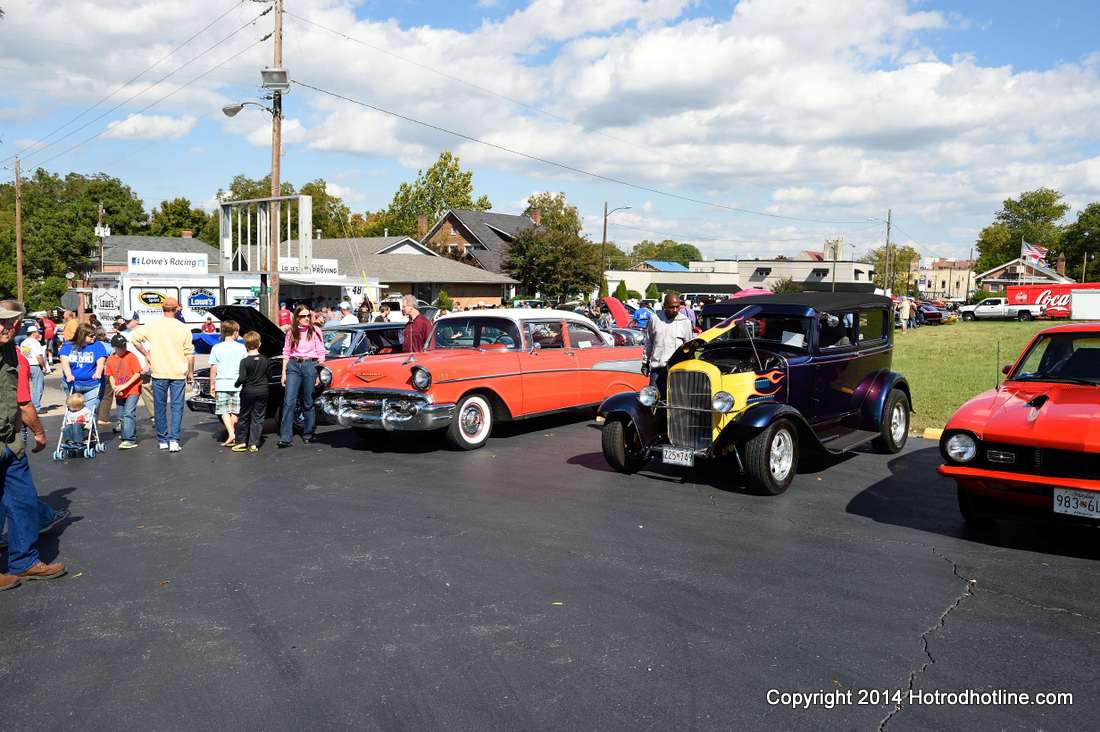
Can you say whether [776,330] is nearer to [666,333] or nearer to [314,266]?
[666,333]

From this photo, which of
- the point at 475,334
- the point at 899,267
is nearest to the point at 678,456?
the point at 475,334

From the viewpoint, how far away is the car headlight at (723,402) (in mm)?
7691

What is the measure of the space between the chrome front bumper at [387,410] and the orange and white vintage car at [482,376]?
1cm

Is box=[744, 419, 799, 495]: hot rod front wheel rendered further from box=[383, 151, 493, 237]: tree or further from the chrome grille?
box=[383, 151, 493, 237]: tree

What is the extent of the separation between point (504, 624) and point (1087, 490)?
3946mm

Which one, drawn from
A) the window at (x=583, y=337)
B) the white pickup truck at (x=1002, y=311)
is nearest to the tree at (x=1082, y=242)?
the white pickup truck at (x=1002, y=311)

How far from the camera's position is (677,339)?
9.76 meters

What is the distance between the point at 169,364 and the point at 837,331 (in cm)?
796

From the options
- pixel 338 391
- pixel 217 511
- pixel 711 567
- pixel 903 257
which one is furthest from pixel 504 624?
Answer: pixel 903 257

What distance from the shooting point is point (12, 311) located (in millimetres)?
5281

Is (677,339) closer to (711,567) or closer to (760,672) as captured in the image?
(711,567)

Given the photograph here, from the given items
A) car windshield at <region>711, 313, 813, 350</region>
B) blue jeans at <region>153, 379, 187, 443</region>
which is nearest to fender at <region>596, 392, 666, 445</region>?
car windshield at <region>711, 313, 813, 350</region>

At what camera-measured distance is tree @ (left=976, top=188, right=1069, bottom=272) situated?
116m

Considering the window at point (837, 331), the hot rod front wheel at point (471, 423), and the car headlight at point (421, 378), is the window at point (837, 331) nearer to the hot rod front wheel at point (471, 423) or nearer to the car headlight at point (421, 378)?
the hot rod front wheel at point (471, 423)
